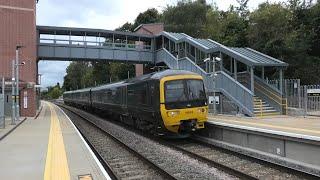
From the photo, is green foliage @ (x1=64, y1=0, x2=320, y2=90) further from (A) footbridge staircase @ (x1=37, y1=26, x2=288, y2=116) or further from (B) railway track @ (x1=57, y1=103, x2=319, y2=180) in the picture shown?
(B) railway track @ (x1=57, y1=103, x2=319, y2=180)

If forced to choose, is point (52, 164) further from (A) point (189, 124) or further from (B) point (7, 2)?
Result: (B) point (7, 2)

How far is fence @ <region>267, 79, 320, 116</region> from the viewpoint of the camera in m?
28.9

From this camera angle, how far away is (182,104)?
18484mm

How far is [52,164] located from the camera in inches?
514

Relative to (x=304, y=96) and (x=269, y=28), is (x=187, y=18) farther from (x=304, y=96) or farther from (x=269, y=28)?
(x=304, y=96)

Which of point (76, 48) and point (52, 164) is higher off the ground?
point (76, 48)

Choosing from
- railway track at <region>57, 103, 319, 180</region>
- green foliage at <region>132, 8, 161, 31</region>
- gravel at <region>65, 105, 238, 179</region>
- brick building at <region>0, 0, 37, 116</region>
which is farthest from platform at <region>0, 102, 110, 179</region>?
green foliage at <region>132, 8, 161, 31</region>

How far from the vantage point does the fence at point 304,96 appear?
2889 cm

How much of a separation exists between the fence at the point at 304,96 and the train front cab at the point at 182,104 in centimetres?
1205

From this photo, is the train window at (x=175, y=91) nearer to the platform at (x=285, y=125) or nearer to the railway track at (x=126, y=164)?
the platform at (x=285, y=125)

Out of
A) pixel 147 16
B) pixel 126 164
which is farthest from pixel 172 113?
pixel 147 16

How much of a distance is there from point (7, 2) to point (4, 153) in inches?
1202

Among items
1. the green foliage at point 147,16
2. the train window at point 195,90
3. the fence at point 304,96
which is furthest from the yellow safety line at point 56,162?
the green foliage at point 147,16

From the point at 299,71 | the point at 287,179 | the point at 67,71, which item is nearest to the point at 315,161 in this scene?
the point at 287,179
